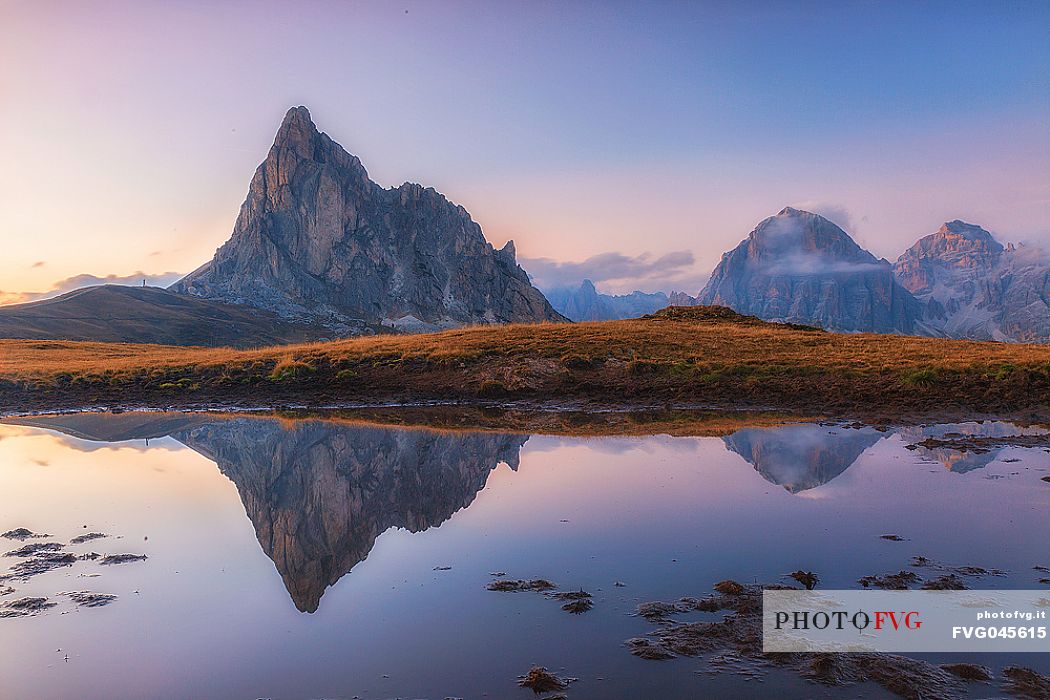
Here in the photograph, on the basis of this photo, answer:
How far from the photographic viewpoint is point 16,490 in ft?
60.9

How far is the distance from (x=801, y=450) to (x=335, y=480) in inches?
590

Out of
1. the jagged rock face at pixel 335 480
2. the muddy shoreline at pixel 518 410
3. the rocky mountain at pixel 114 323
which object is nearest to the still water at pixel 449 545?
the jagged rock face at pixel 335 480

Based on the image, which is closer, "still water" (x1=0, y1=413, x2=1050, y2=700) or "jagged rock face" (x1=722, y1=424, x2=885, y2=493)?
"still water" (x1=0, y1=413, x2=1050, y2=700)

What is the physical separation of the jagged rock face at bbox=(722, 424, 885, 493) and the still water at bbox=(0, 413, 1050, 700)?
0.15 m

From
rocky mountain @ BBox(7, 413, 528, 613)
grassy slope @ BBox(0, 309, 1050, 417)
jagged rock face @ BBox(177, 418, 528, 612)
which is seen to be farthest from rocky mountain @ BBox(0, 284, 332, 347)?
jagged rock face @ BBox(177, 418, 528, 612)

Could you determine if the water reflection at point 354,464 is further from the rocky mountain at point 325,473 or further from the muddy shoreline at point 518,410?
the muddy shoreline at point 518,410

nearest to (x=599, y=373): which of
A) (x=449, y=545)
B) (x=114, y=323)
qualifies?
(x=449, y=545)

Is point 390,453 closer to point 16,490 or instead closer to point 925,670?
point 16,490

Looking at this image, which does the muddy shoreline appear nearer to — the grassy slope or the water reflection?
the grassy slope

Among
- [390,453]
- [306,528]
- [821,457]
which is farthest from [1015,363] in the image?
[306,528]

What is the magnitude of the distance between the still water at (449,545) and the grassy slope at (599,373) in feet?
30.3

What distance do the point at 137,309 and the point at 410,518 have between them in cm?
19918

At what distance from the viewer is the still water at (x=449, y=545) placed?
8.64 m

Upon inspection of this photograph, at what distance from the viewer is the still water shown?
A: 28.3 ft
